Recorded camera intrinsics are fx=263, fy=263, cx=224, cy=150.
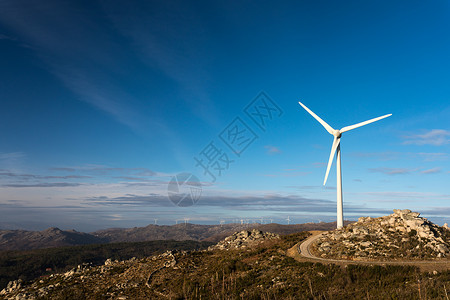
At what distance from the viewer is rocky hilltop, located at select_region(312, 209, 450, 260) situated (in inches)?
1641

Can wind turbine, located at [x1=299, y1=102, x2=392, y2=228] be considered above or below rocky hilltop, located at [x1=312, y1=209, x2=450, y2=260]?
above

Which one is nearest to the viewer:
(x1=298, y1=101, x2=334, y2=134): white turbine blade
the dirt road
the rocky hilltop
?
the dirt road

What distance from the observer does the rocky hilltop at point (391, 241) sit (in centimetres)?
4169

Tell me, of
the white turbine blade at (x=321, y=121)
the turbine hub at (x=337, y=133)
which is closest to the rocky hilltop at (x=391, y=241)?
the turbine hub at (x=337, y=133)

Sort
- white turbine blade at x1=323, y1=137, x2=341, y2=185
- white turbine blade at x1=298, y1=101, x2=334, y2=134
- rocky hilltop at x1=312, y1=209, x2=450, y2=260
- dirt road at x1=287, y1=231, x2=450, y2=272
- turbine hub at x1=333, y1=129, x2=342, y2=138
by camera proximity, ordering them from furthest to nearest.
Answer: white turbine blade at x1=298, y1=101, x2=334, y2=134, turbine hub at x1=333, y1=129, x2=342, y2=138, white turbine blade at x1=323, y1=137, x2=341, y2=185, rocky hilltop at x1=312, y1=209, x2=450, y2=260, dirt road at x1=287, y1=231, x2=450, y2=272

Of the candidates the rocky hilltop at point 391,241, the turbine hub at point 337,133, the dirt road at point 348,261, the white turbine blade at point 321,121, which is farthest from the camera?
the white turbine blade at point 321,121

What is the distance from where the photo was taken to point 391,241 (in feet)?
152

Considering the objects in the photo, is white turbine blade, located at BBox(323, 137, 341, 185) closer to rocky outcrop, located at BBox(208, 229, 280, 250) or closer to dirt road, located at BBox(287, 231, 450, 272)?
dirt road, located at BBox(287, 231, 450, 272)

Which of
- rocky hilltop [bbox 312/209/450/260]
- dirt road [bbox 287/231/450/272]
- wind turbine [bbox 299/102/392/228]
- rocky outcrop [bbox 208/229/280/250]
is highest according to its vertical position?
wind turbine [bbox 299/102/392/228]

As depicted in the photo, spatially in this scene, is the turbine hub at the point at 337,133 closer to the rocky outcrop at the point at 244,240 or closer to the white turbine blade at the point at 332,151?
the white turbine blade at the point at 332,151

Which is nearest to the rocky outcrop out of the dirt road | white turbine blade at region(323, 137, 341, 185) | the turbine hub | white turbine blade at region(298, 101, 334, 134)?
the dirt road

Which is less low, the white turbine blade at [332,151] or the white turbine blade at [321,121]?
the white turbine blade at [321,121]

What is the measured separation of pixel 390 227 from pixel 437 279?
26667mm

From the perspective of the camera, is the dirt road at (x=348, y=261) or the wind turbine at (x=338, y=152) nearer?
the dirt road at (x=348, y=261)
